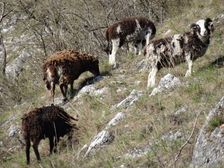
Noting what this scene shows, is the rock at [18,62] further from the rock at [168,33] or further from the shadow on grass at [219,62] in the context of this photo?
the shadow on grass at [219,62]

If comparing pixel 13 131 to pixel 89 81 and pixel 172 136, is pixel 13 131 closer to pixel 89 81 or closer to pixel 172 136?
pixel 89 81

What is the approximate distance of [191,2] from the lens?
2272 cm

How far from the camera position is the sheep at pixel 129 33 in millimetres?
17969

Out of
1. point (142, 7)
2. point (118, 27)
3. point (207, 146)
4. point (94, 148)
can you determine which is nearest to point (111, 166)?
point (94, 148)

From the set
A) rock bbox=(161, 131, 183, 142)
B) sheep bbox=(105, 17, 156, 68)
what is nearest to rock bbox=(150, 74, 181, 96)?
rock bbox=(161, 131, 183, 142)

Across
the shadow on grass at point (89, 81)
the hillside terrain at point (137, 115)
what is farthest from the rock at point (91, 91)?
the shadow on grass at point (89, 81)

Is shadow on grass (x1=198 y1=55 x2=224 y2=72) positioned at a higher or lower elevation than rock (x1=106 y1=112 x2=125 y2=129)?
higher

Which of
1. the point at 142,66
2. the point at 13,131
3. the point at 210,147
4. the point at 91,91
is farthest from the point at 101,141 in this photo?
the point at 142,66

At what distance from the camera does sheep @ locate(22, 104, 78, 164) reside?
1200 centimetres

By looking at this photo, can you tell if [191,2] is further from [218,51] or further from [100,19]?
[218,51]

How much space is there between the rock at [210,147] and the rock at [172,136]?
1.39 meters

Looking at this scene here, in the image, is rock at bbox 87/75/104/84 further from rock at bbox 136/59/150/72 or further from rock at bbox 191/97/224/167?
rock at bbox 191/97/224/167

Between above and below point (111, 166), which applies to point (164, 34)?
above

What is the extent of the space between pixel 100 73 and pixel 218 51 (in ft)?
11.9
